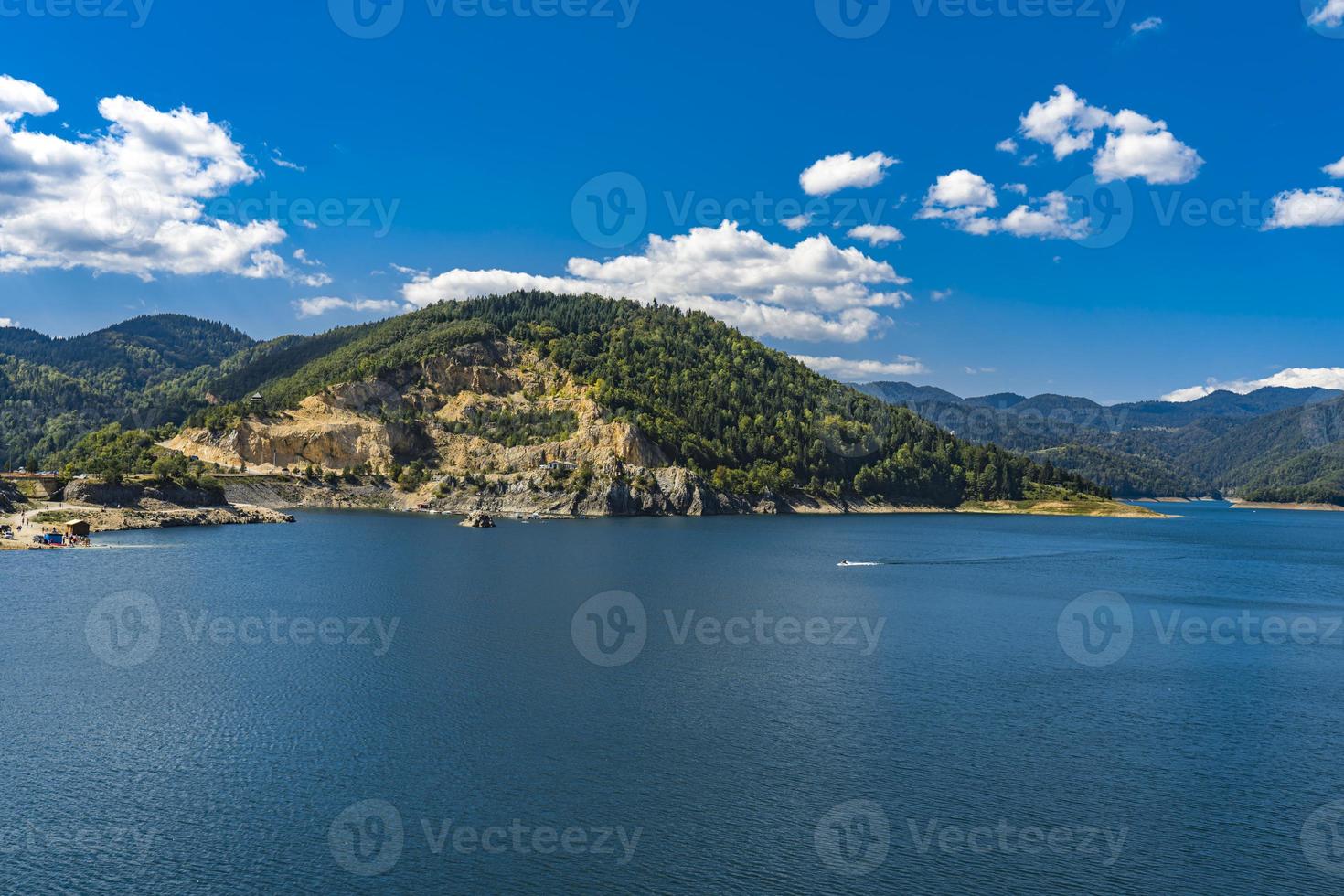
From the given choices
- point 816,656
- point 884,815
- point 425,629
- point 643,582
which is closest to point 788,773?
point 884,815

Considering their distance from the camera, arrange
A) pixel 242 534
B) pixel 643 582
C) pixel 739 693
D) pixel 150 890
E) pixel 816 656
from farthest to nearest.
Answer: pixel 242 534 < pixel 643 582 < pixel 816 656 < pixel 739 693 < pixel 150 890

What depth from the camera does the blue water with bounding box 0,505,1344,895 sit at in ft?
91.7

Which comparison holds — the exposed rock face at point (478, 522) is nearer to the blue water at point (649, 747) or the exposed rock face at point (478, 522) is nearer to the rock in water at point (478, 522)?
→ the rock in water at point (478, 522)

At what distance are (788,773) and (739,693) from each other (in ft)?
38.5

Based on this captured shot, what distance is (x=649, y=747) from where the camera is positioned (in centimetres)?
3828

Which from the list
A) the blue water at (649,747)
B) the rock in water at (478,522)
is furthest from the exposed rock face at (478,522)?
the blue water at (649,747)

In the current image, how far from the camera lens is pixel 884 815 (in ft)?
104

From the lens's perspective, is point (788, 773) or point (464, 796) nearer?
point (464, 796)

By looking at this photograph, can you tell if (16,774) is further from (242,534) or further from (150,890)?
(242,534)

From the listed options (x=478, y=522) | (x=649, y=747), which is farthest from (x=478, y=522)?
(x=649, y=747)

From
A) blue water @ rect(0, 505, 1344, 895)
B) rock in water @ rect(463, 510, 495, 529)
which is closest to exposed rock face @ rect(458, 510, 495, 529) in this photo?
rock in water @ rect(463, 510, 495, 529)

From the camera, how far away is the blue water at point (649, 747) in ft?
91.7

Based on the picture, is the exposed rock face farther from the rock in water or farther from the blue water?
the blue water

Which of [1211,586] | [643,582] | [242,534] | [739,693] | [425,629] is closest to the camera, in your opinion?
[739,693]
